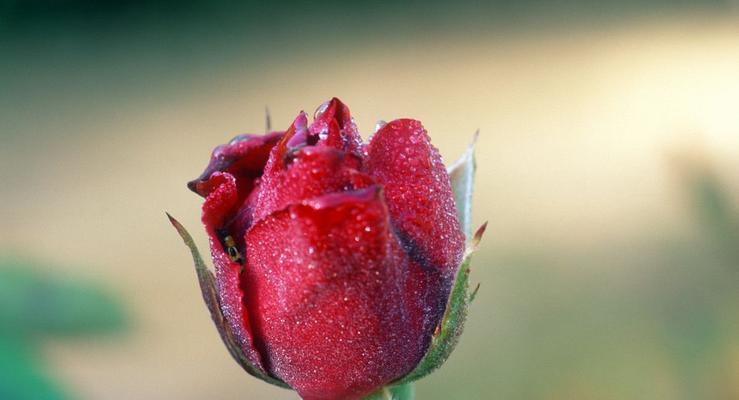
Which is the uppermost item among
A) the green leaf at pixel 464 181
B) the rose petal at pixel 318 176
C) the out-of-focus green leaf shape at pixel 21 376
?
the rose petal at pixel 318 176

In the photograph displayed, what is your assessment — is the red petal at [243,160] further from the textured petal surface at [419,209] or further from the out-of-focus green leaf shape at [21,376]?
the out-of-focus green leaf shape at [21,376]

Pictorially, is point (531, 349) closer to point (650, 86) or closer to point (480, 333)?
point (480, 333)

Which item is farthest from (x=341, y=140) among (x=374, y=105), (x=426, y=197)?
(x=374, y=105)

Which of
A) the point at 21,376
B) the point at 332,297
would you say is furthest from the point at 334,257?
the point at 21,376

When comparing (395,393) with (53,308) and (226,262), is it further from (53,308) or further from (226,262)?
(53,308)

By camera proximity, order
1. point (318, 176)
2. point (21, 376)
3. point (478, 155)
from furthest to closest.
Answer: point (478, 155)
point (21, 376)
point (318, 176)

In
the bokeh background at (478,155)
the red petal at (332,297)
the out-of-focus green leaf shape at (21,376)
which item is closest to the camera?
the red petal at (332,297)

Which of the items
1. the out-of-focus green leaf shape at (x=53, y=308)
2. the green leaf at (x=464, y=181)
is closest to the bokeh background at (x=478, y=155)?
the out-of-focus green leaf shape at (x=53, y=308)

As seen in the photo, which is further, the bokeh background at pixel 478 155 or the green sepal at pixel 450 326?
the bokeh background at pixel 478 155
